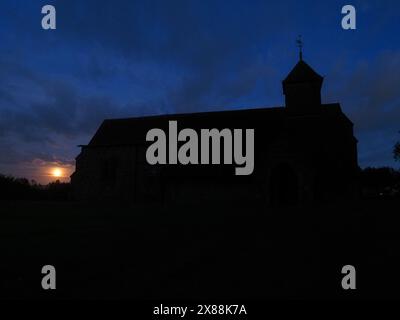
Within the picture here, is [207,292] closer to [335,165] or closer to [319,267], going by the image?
[319,267]

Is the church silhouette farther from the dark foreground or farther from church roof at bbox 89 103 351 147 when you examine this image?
the dark foreground

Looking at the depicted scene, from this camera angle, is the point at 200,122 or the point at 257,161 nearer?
the point at 257,161

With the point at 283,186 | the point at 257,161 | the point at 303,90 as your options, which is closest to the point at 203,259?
the point at 257,161

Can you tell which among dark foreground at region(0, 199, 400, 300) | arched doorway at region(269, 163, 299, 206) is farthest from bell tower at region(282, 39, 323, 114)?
dark foreground at region(0, 199, 400, 300)

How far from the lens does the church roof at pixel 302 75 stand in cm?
3606

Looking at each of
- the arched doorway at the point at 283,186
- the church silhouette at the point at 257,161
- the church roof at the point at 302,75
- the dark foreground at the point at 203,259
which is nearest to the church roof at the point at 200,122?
the church silhouette at the point at 257,161

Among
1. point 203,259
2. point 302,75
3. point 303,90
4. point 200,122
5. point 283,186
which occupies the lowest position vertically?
point 203,259

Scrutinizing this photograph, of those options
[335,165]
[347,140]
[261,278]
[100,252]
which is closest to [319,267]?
[261,278]

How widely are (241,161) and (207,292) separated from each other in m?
24.3

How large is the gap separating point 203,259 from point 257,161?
20.2 m

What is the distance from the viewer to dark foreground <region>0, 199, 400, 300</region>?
25.7ft

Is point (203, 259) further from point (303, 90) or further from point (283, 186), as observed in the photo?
point (303, 90)

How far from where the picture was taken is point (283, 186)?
2991 cm
